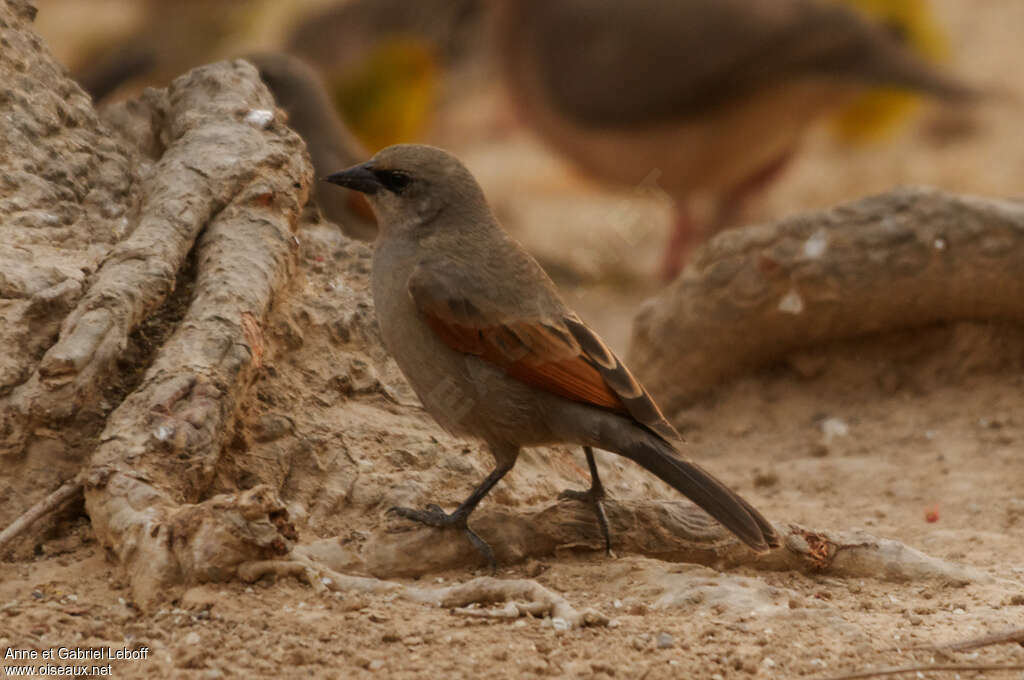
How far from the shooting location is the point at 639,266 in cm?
1091

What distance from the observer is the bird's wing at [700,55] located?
29.0ft

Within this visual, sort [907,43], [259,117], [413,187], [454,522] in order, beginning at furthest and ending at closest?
1. [907,43]
2. [259,117]
3. [413,187]
4. [454,522]

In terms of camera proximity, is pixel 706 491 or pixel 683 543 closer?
pixel 706 491

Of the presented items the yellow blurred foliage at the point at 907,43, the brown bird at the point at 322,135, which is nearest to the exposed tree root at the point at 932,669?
the brown bird at the point at 322,135

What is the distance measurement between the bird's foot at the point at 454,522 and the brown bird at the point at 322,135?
4.11 m

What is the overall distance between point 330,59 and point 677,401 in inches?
290

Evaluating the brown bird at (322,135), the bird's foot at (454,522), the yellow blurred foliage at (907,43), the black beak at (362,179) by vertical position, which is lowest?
the bird's foot at (454,522)

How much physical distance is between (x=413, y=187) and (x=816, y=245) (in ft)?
7.29

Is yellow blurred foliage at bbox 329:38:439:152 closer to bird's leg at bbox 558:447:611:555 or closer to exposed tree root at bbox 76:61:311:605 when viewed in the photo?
exposed tree root at bbox 76:61:311:605

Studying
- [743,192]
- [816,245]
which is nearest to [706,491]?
[816,245]

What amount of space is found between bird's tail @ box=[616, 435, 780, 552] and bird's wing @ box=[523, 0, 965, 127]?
5.80 metres

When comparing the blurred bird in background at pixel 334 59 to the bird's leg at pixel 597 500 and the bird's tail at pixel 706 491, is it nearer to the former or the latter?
the bird's leg at pixel 597 500

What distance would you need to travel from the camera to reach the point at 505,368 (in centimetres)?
352

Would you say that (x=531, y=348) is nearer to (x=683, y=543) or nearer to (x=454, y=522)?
(x=454, y=522)
